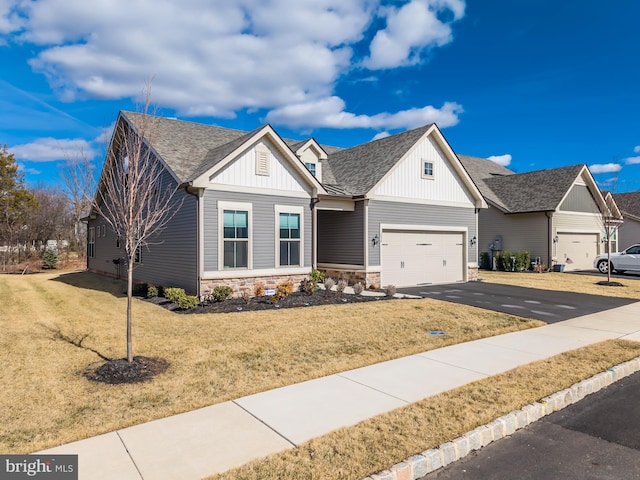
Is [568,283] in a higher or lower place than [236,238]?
lower

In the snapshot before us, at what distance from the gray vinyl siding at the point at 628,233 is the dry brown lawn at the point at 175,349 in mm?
30147

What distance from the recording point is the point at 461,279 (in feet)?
66.4

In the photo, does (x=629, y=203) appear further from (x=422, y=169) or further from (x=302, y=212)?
(x=302, y=212)

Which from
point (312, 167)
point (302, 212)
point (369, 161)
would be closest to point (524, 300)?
point (302, 212)

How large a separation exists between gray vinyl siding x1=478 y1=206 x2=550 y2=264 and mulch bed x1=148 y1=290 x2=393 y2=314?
1593 centimetres

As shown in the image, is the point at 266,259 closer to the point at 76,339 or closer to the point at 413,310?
the point at 413,310

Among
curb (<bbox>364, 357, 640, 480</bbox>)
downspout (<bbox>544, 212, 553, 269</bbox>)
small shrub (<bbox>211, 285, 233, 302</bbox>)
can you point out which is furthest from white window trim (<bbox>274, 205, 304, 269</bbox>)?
downspout (<bbox>544, 212, 553, 269</bbox>)

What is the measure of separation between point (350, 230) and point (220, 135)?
24.2ft

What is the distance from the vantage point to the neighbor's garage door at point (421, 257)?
17.9 m

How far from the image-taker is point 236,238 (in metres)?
13.7

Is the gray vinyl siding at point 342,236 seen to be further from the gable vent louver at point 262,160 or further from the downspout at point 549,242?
the downspout at point 549,242

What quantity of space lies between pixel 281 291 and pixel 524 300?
8606 millimetres

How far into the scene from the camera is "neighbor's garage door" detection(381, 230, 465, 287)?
706 inches

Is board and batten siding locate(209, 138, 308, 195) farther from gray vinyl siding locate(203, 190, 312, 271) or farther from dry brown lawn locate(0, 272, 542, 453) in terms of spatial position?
dry brown lawn locate(0, 272, 542, 453)
